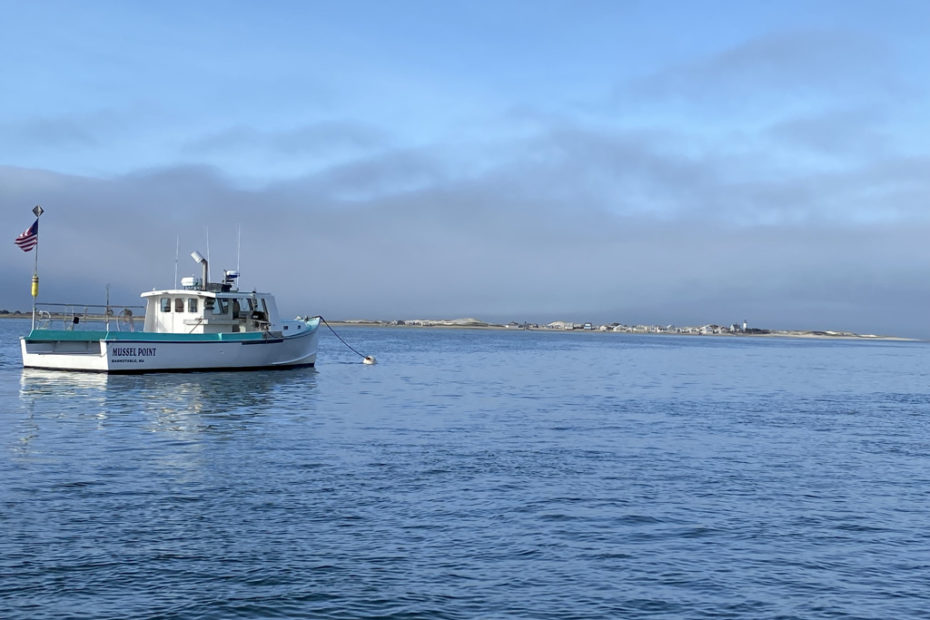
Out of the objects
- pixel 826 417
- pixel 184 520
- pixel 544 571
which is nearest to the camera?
pixel 544 571

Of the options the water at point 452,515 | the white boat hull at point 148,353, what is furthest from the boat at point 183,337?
the water at point 452,515

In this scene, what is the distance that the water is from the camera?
9648mm

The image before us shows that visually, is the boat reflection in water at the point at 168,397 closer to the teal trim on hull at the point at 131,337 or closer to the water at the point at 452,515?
the water at the point at 452,515

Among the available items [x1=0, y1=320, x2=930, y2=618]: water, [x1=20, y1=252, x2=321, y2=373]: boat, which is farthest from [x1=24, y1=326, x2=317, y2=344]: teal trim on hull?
[x1=0, y1=320, x2=930, y2=618]: water

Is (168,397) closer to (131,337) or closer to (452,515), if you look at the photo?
(131,337)

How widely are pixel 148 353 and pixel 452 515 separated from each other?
101 feet

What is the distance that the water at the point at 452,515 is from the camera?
965 cm

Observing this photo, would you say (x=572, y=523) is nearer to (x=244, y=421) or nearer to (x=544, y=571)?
(x=544, y=571)

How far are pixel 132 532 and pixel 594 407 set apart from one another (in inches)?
923

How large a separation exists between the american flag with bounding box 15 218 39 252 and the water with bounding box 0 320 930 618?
42.2 ft

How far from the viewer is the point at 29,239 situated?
128ft

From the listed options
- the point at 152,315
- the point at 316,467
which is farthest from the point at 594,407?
the point at 152,315

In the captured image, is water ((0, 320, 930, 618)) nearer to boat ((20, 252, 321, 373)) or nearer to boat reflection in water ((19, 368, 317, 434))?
boat reflection in water ((19, 368, 317, 434))

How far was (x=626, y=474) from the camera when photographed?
57.8ft
